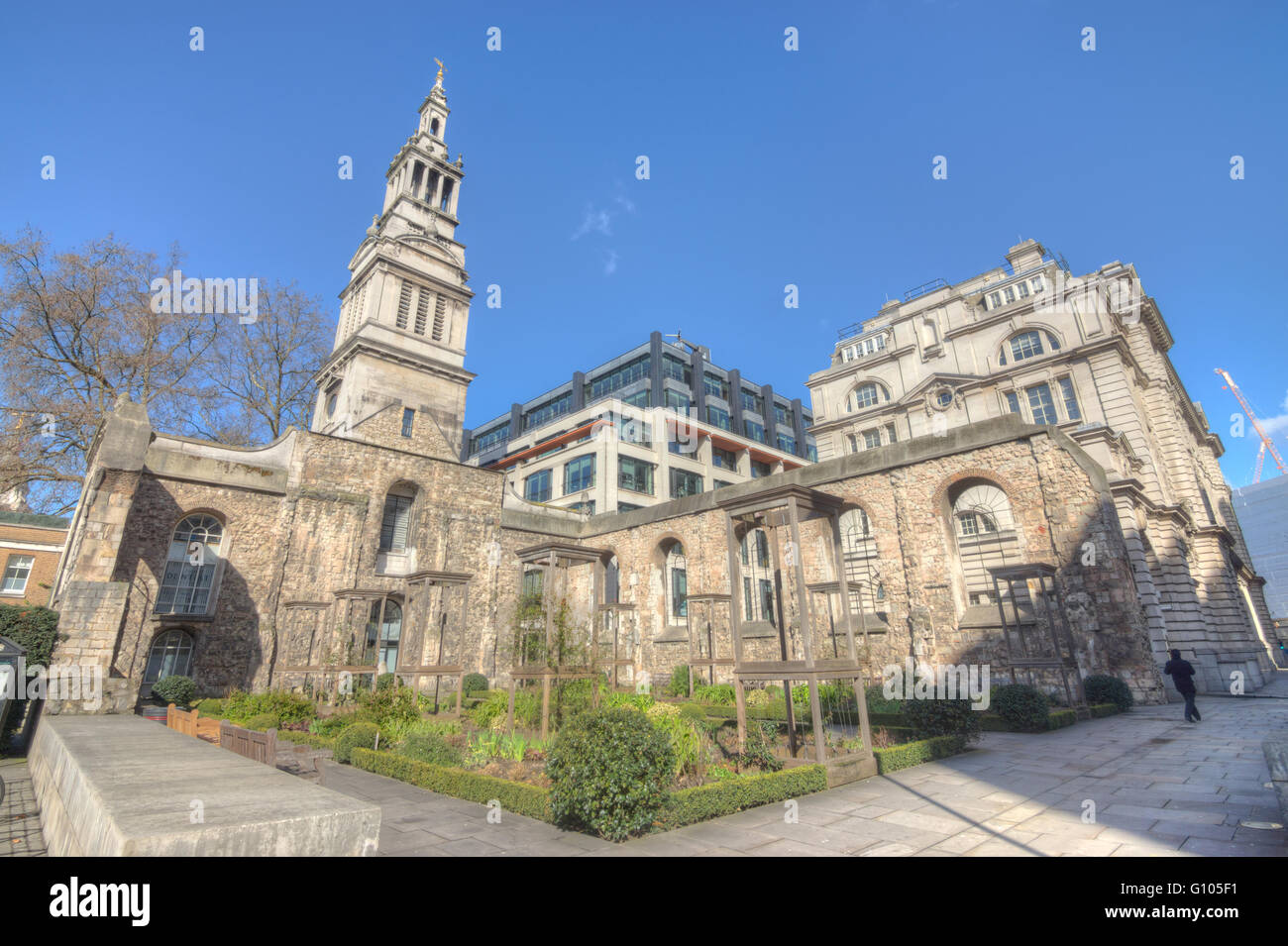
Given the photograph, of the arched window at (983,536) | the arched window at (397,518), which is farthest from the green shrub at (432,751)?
the arched window at (983,536)

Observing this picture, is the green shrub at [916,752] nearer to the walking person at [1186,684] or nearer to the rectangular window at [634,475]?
the walking person at [1186,684]

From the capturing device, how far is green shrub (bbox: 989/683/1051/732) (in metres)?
11.2

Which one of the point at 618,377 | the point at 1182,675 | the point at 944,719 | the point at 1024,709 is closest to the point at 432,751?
the point at 944,719

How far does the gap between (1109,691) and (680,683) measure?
10.9 metres

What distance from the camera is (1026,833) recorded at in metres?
5.23

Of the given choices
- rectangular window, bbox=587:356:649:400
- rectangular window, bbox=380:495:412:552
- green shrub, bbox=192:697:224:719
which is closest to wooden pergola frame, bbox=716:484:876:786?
green shrub, bbox=192:697:224:719

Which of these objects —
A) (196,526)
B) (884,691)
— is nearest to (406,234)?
(196,526)

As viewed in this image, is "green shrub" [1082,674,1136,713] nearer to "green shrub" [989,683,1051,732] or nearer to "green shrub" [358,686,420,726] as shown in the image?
"green shrub" [989,683,1051,732]

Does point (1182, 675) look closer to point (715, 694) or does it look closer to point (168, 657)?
point (715, 694)

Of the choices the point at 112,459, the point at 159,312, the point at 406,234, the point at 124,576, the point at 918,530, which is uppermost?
the point at 406,234

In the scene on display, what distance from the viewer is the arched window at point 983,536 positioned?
21.0 m

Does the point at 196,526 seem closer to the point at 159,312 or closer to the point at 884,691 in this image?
the point at 159,312

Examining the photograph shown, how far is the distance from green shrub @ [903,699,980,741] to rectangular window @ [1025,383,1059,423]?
69.3 feet
